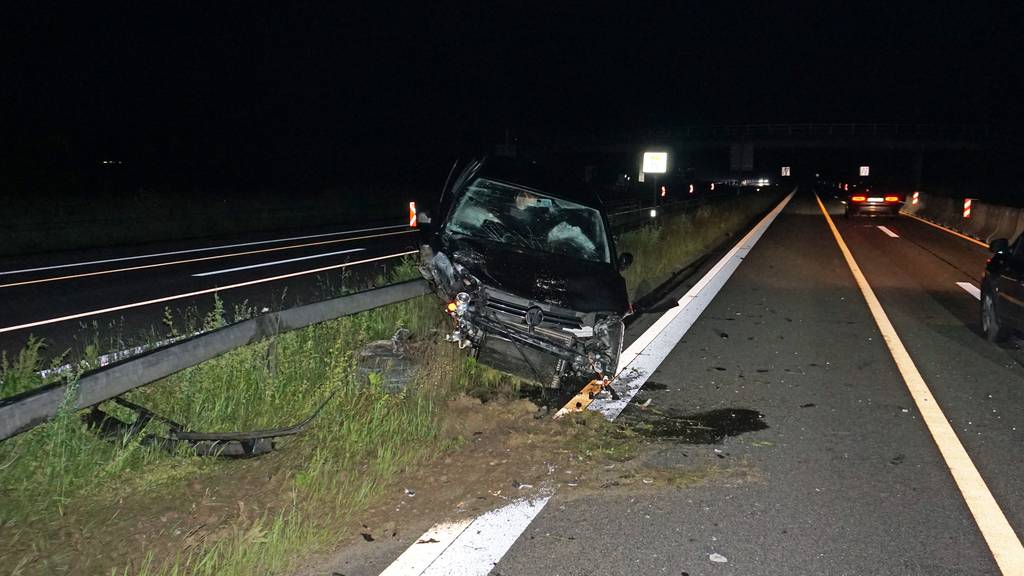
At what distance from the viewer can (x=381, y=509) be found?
4.54 m

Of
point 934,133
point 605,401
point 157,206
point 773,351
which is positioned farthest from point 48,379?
point 934,133

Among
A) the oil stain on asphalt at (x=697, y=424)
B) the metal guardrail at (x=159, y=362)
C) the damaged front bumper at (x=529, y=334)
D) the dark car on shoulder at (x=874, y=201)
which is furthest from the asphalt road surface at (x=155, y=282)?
the dark car on shoulder at (x=874, y=201)

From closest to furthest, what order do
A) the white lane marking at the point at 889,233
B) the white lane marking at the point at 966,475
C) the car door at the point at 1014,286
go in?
the white lane marking at the point at 966,475
the car door at the point at 1014,286
the white lane marking at the point at 889,233

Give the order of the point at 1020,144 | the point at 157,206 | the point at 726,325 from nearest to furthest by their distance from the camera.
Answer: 1. the point at 726,325
2. the point at 157,206
3. the point at 1020,144

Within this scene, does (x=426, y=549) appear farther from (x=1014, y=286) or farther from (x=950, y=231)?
(x=950, y=231)

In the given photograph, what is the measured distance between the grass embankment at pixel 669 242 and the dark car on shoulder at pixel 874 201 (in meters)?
7.92

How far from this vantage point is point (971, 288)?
14203 mm

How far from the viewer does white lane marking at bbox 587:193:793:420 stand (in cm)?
692

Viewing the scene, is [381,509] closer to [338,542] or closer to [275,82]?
[338,542]

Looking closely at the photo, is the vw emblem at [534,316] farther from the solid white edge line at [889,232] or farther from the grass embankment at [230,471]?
the solid white edge line at [889,232]

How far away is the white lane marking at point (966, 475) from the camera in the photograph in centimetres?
414

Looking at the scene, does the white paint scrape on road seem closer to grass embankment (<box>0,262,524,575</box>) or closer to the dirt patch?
the dirt patch

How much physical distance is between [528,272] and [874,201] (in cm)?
3297

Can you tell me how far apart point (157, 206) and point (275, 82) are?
32.6 metres
